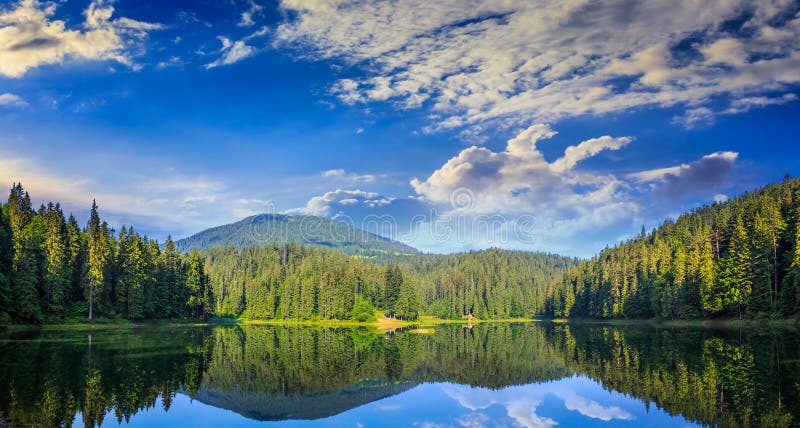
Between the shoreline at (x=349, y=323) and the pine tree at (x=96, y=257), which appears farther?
the pine tree at (x=96, y=257)

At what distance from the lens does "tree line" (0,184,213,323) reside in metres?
75.1

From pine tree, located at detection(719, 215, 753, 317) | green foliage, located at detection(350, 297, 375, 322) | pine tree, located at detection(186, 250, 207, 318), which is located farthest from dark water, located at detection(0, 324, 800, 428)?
green foliage, located at detection(350, 297, 375, 322)

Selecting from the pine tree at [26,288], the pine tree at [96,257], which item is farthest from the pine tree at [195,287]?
the pine tree at [26,288]

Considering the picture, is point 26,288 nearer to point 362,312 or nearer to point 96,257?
point 96,257

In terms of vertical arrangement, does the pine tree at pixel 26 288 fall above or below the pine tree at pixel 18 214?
below

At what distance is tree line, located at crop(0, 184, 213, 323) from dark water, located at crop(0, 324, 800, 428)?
70.1ft

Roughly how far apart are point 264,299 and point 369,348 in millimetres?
97933

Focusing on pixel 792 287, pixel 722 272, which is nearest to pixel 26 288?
pixel 722 272

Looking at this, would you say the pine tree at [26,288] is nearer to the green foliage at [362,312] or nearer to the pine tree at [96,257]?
the pine tree at [96,257]

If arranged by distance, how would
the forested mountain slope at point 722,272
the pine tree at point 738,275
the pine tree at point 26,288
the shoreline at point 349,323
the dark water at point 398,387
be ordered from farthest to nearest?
the pine tree at point 738,275, the forested mountain slope at point 722,272, the shoreline at point 349,323, the pine tree at point 26,288, the dark water at point 398,387

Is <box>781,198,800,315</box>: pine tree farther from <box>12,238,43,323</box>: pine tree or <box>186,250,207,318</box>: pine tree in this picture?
<box>186,250,207,318</box>: pine tree

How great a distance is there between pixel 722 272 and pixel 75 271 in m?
115

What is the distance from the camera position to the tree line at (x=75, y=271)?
7512cm

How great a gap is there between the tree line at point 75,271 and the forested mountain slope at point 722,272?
350 feet
